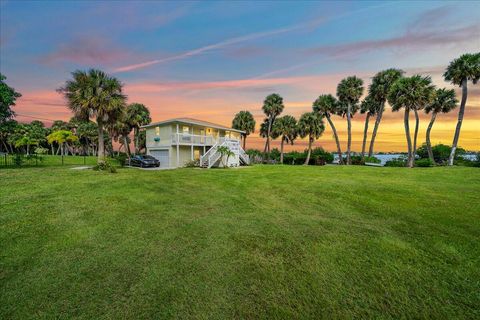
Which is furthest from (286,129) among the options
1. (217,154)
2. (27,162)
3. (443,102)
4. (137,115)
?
(27,162)

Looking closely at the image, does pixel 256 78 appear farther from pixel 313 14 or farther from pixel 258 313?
pixel 258 313

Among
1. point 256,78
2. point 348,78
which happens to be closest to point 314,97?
point 348,78

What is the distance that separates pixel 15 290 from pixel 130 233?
7.04ft

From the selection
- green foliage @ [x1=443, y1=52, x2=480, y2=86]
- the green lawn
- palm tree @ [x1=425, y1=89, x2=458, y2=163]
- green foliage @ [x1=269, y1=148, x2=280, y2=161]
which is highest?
green foliage @ [x1=443, y1=52, x2=480, y2=86]

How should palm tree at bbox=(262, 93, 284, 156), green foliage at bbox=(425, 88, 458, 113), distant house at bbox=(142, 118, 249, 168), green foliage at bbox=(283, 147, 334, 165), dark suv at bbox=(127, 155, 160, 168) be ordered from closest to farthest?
dark suv at bbox=(127, 155, 160, 168)
distant house at bbox=(142, 118, 249, 168)
green foliage at bbox=(425, 88, 458, 113)
green foliage at bbox=(283, 147, 334, 165)
palm tree at bbox=(262, 93, 284, 156)

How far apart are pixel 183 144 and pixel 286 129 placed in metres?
20.9

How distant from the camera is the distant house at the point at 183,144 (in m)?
24.2

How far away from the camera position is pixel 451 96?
91.0ft

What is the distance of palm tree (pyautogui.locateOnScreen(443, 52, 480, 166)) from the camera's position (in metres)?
23.6

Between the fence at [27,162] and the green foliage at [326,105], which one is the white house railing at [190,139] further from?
the green foliage at [326,105]

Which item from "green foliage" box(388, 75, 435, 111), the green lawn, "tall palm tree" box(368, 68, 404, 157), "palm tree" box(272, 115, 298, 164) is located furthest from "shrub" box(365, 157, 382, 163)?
the green lawn

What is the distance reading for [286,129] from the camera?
37438 mm

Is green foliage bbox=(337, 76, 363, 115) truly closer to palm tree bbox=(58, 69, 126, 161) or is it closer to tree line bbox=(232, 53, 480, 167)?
tree line bbox=(232, 53, 480, 167)

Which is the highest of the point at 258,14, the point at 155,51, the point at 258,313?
the point at 258,14
